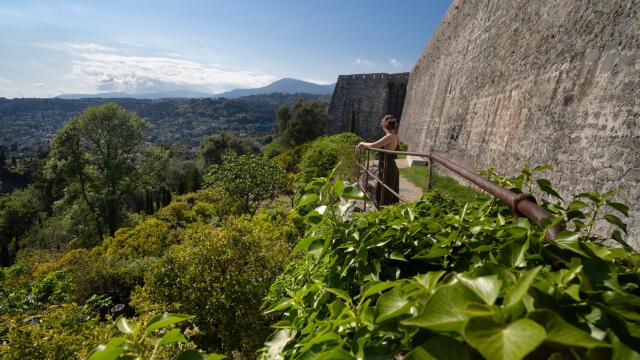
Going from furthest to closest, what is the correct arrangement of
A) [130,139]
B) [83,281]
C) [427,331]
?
[130,139]
[83,281]
[427,331]

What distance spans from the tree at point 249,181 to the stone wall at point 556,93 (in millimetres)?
7376

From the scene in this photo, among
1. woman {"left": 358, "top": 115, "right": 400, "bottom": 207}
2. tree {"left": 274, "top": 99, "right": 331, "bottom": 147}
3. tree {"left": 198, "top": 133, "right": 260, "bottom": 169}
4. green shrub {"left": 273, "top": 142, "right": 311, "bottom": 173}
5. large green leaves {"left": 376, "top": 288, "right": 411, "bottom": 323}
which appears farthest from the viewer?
tree {"left": 198, "top": 133, "right": 260, "bottom": 169}

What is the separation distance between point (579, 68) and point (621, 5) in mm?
1076

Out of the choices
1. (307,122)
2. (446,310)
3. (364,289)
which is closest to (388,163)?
(364,289)

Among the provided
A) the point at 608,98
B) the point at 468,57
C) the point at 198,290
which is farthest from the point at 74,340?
the point at 468,57

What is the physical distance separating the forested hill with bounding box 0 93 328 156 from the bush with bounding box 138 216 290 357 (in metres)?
145

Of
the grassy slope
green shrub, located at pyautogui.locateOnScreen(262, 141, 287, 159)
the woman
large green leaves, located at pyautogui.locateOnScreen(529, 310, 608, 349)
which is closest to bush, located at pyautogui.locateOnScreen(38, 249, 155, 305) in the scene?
the grassy slope

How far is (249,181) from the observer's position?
15.6m

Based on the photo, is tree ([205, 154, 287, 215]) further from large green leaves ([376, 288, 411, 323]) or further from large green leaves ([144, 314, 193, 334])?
large green leaves ([376, 288, 411, 323])

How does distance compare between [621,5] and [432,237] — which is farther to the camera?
[621,5]

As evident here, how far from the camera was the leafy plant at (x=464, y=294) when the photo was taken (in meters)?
0.57

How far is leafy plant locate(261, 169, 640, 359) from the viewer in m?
0.57

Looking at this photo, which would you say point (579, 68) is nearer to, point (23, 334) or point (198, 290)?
point (198, 290)

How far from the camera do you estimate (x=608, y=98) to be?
203 inches
